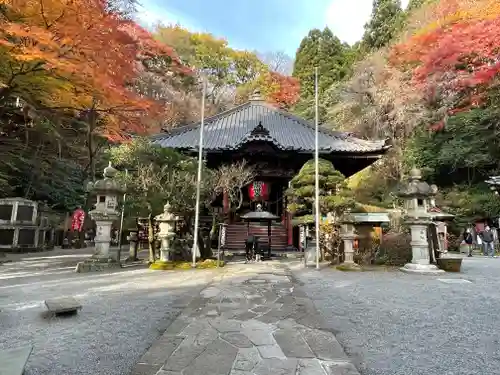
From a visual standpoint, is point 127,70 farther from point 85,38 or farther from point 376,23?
point 376,23

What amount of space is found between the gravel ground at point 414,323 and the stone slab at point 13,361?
2485mm

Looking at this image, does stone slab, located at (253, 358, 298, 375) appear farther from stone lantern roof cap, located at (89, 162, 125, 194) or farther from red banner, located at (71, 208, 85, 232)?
red banner, located at (71, 208, 85, 232)

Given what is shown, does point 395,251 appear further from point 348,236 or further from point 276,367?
point 276,367

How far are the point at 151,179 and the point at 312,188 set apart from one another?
4.96m

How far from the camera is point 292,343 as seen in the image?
3236mm

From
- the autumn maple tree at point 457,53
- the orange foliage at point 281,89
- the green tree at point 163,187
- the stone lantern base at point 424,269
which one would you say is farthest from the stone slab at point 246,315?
the orange foliage at point 281,89

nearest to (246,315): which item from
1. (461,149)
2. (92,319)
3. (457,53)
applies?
(92,319)

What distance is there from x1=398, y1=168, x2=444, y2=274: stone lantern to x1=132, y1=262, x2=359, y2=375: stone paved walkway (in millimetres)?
5120

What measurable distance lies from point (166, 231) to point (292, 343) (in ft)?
22.6

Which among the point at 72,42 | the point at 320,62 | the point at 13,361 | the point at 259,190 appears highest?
the point at 320,62

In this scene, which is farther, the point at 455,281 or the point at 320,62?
the point at 320,62

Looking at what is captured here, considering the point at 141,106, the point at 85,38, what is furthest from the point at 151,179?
the point at 85,38

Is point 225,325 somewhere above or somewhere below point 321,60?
below

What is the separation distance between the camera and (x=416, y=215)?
9.13m
